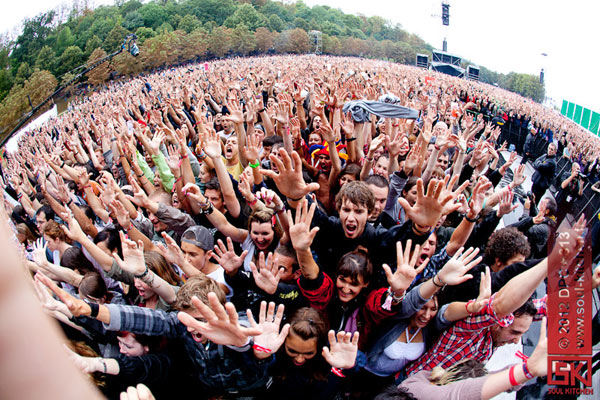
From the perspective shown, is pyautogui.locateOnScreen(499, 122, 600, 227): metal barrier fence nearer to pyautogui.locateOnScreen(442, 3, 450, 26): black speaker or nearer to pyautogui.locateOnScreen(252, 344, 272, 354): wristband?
pyautogui.locateOnScreen(252, 344, 272, 354): wristband

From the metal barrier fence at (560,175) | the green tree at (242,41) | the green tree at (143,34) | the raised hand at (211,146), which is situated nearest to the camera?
the raised hand at (211,146)

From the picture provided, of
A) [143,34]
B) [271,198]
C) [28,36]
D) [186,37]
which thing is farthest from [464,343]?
[186,37]

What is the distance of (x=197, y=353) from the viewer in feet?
5.88

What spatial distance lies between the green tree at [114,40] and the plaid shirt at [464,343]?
1381cm

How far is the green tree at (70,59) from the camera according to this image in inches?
286

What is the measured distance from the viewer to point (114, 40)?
1223cm

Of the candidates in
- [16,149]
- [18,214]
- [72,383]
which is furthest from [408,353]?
[16,149]

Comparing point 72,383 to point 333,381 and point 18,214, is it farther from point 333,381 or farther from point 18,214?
point 18,214

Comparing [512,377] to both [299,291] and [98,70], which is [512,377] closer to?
[299,291]


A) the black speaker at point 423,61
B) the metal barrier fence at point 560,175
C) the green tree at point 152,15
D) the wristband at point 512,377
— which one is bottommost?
the metal barrier fence at point 560,175

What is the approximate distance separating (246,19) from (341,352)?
47.2 meters

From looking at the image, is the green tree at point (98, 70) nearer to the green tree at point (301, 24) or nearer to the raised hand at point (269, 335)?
the raised hand at point (269, 335)

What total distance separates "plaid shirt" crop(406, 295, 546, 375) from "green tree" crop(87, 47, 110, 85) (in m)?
11.7

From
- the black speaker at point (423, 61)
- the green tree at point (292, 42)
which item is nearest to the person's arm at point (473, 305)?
the black speaker at point (423, 61)
